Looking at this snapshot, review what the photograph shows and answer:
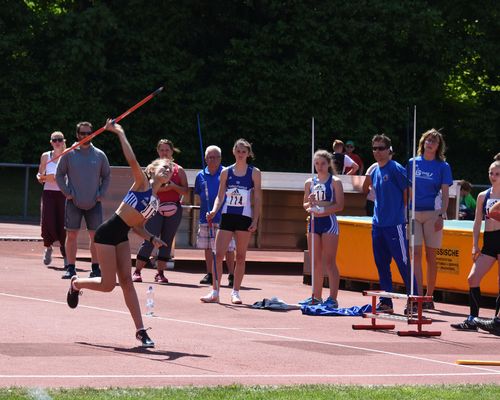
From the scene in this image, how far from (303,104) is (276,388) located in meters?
30.5

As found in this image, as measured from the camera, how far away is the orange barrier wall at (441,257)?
16.2m

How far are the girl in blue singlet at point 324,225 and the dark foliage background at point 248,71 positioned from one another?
23.0 meters

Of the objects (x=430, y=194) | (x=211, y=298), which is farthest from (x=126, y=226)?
(x=430, y=194)

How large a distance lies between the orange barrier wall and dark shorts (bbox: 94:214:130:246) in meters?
6.04

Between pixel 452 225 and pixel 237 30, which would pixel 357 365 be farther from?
pixel 237 30

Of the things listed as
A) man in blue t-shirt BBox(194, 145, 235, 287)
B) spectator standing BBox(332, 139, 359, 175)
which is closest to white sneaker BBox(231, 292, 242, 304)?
man in blue t-shirt BBox(194, 145, 235, 287)

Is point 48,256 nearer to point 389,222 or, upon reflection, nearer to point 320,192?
point 320,192

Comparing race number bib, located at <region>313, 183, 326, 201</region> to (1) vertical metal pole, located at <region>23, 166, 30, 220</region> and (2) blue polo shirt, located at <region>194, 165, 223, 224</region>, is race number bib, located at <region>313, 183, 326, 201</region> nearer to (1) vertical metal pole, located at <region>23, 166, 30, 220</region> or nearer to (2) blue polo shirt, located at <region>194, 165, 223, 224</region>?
(2) blue polo shirt, located at <region>194, 165, 223, 224</region>

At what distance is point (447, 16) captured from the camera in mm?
40281

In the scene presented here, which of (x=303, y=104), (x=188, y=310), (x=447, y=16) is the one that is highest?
(x=447, y=16)

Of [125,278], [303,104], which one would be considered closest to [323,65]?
[303,104]

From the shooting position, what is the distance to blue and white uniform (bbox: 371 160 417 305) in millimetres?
14383

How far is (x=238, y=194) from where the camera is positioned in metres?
15.1

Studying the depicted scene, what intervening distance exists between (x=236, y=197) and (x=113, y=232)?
402 centimetres
